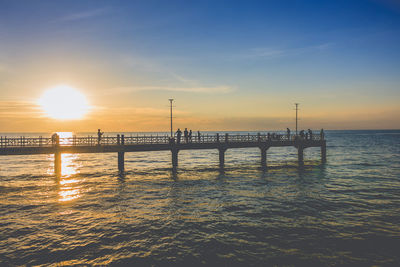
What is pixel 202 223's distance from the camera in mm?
Result: 14570

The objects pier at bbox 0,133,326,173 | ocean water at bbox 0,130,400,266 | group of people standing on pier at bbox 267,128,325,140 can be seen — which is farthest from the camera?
group of people standing on pier at bbox 267,128,325,140

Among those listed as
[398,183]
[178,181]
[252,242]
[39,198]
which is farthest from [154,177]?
[398,183]

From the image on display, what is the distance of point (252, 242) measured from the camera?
1206 cm

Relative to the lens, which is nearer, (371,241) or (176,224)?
(371,241)

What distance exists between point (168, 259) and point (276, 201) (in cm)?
1110

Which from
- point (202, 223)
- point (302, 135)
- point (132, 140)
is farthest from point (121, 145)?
point (302, 135)

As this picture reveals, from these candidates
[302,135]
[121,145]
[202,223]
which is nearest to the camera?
[202,223]

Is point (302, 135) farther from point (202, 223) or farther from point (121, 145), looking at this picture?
point (202, 223)

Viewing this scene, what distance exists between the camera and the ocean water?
10812 mm

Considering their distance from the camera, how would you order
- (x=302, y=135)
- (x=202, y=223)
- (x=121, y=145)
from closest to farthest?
(x=202, y=223), (x=121, y=145), (x=302, y=135)

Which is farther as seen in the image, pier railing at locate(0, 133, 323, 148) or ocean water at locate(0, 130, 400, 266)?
pier railing at locate(0, 133, 323, 148)

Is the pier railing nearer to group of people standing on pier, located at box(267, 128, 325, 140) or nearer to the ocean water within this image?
group of people standing on pier, located at box(267, 128, 325, 140)

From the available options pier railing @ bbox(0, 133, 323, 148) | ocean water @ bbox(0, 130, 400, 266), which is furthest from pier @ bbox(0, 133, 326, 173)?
ocean water @ bbox(0, 130, 400, 266)

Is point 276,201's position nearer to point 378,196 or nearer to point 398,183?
point 378,196
